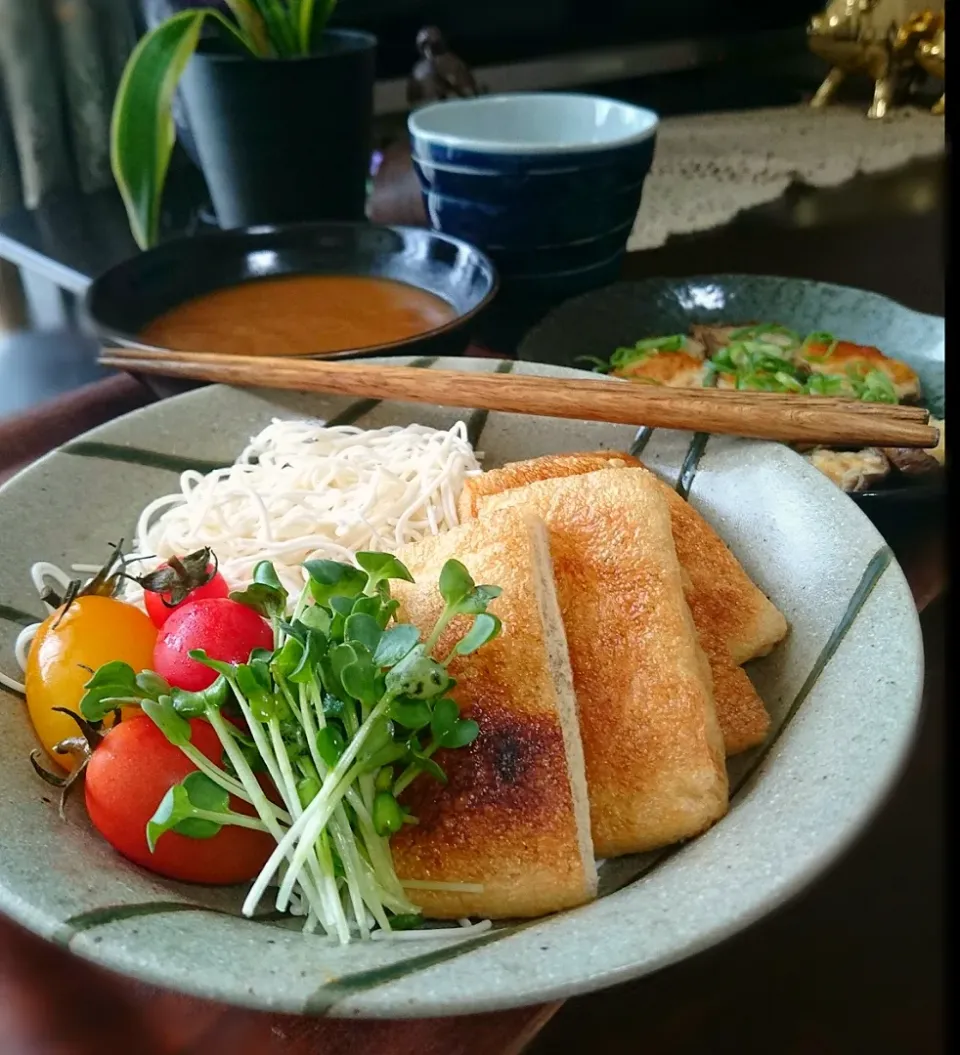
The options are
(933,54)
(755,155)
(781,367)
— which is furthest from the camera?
(933,54)

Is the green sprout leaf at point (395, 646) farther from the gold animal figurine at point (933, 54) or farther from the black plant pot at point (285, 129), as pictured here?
the gold animal figurine at point (933, 54)

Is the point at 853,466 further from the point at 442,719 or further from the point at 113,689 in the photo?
the point at 113,689

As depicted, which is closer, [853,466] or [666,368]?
[853,466]

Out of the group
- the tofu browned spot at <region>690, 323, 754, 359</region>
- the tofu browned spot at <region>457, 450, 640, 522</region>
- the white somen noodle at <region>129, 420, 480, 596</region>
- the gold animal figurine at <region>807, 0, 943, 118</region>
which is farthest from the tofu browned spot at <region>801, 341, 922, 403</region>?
the gold animal figurine at <region>807, 0, 943, 118</region>

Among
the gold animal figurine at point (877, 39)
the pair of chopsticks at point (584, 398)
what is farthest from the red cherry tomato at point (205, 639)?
the gold animal figurine at point (877, 39)

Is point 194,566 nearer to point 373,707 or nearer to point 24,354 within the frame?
point 373,707

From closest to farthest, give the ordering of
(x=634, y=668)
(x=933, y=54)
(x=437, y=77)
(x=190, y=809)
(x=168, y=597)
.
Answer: (x=190, y=809) → (x=634, y=668) → (x=168, y=597) → (x=437, y=77) → (x=933, y=54)

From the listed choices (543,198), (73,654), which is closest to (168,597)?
(73,654)
